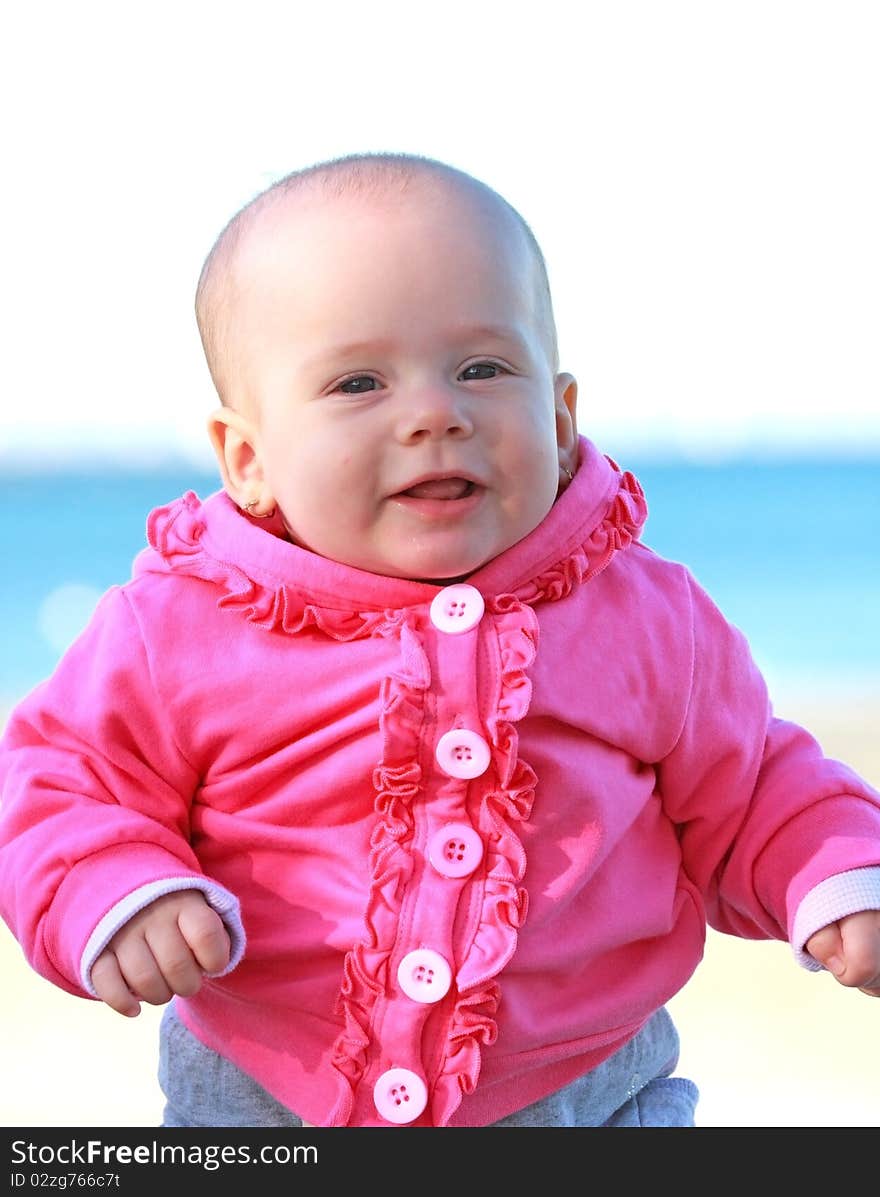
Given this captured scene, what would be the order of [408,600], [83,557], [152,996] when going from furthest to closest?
1. [83,557]
2. [408,600]
3. [152,996]

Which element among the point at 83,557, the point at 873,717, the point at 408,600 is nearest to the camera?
the point at 408,600

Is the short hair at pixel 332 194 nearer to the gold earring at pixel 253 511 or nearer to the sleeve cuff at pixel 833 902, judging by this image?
the gold earring at pixel 253 511

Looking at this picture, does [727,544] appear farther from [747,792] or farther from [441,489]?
[441,489]

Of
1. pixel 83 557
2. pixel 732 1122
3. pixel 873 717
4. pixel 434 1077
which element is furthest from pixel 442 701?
pixel 83 557

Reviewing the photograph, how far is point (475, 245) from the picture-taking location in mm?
1160

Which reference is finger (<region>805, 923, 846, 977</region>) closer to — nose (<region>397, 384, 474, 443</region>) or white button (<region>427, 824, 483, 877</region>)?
white button (<region>427, 824, 483, 877</region>)

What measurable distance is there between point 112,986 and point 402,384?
453mm

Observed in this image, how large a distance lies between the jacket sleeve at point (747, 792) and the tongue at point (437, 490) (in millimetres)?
245

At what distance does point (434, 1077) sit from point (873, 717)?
191 cm

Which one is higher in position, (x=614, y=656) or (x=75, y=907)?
(x=614, y=656)

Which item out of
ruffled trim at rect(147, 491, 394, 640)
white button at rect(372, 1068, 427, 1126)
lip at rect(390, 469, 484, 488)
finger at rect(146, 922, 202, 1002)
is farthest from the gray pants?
lip at rect(390, 469, 484, 488)

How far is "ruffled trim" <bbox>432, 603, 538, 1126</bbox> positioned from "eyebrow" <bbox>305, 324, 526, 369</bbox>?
206 mm
